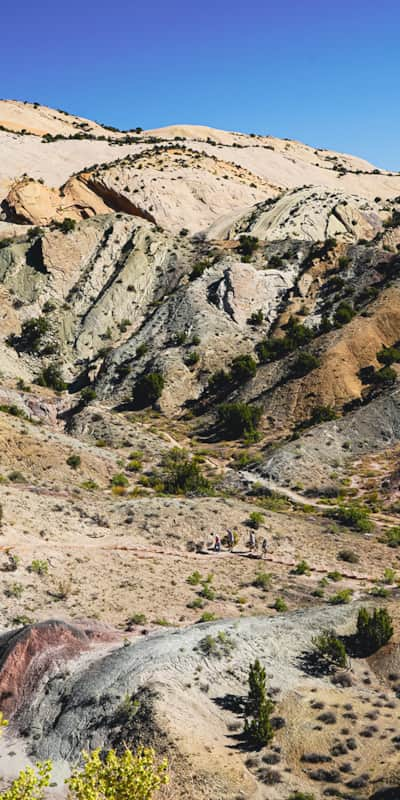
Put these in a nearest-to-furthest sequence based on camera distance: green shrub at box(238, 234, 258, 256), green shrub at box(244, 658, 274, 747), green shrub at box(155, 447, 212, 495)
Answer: green shrub at box(244, 658, 274, 747), green shrub at box(155, 447, 212, 495), green shrub at box(238, 234, 258, 256)

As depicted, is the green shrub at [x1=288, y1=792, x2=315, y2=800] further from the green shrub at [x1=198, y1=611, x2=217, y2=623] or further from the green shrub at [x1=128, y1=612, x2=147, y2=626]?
the green shrub at [x1=128, y1=612, x2=147, y2=626]

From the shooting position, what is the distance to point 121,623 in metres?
23.1

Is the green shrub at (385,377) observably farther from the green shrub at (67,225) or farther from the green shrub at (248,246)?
the green shrub at (67,225)

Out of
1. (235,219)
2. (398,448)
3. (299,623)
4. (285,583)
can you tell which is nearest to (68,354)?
(235,219)

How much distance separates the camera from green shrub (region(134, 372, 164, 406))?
5769 centimetres

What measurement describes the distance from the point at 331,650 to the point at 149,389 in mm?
39915

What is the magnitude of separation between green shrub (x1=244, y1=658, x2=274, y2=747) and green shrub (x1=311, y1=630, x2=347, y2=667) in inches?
92.3

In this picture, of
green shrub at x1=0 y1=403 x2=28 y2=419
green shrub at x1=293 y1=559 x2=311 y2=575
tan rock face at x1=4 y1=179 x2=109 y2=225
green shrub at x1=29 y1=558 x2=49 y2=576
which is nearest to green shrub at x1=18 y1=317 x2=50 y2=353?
green shrub at x1=0 y1=403 x2=28 y2=419

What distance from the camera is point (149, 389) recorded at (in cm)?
5800

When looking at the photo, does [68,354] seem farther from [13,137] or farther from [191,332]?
[13,137]

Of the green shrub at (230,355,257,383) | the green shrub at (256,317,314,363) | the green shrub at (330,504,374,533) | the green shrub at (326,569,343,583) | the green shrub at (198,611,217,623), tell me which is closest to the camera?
the green shrub at (198,611,217,623)

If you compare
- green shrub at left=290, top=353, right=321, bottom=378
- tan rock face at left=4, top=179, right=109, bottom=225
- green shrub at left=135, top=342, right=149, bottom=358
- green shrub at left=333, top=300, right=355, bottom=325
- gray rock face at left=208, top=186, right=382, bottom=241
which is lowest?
green shrub at left=135, top=342, right=149, bottom=358

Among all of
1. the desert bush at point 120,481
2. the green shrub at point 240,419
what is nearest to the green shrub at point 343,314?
the green shrub at point 240,419

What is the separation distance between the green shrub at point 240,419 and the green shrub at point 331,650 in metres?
30.5
